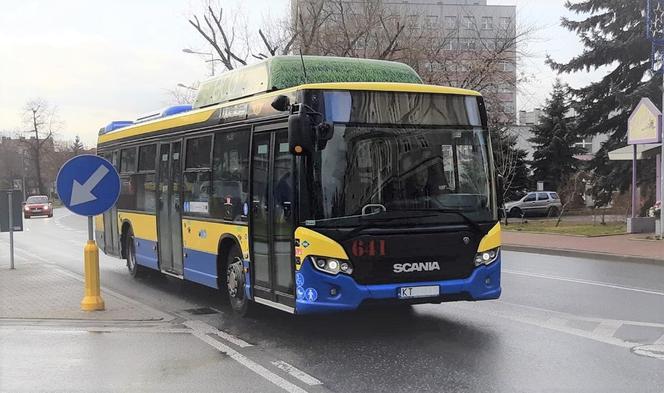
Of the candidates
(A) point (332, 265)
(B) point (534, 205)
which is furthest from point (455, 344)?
(B) point (534, 205)

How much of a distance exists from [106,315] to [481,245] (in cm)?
495

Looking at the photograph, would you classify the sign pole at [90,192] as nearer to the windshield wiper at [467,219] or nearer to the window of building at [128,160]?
the window of building at [128,160]

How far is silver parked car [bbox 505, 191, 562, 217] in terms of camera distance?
43.9 metres

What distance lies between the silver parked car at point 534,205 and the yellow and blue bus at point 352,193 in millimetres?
37193

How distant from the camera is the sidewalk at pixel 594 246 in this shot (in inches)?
669

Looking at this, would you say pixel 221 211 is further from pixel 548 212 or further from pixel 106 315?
pixel 548 212

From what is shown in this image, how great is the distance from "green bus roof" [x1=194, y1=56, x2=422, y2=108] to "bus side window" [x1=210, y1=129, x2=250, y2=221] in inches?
28.9

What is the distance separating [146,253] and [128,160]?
1.87m

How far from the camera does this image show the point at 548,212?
43.4 meters

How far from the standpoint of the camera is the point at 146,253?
38.7 feet

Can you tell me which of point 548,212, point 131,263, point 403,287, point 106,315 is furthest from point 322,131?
point 548,212

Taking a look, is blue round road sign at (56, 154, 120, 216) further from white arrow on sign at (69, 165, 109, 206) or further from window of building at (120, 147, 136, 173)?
window of building at (120, 147, 136, 173)

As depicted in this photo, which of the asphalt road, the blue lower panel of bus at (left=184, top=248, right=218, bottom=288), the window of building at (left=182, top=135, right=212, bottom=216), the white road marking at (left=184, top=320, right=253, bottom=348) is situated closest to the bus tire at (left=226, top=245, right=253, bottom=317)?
the asphalt road

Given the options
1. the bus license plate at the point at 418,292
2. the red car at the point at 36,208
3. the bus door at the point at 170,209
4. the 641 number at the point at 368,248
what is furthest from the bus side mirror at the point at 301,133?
the red car at the point at 36,208
